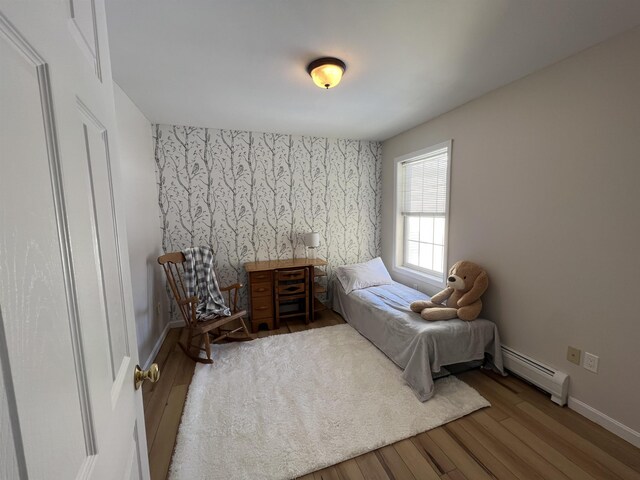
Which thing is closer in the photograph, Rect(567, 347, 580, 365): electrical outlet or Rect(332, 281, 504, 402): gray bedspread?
Rect(567, 347, 580, 365): electrical outlet

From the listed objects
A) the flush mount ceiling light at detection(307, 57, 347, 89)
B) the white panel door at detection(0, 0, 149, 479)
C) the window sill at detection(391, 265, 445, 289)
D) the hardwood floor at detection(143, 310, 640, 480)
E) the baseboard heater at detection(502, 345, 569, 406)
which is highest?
the flush mount ceiling light at detection(307, 57, 347, 89)

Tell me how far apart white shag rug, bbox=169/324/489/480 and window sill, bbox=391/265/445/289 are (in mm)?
1033

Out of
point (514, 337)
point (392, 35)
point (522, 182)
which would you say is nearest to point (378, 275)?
point (514, 337)

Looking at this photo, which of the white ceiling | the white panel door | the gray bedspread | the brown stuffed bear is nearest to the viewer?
the white panel door

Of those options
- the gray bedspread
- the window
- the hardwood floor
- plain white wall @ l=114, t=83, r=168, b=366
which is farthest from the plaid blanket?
the window

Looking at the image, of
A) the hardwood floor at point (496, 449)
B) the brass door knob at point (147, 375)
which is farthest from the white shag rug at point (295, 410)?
the brass door knob at point (147, 375)

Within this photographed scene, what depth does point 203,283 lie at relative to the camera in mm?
2787

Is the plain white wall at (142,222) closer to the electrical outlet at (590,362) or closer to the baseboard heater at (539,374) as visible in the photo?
the baseboard heater at (539,374)

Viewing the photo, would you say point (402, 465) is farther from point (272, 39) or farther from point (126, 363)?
point (272, 39)

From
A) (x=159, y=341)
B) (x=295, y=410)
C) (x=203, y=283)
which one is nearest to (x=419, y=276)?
(x=295, y=410)

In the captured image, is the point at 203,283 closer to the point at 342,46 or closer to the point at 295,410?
the point at 295,410

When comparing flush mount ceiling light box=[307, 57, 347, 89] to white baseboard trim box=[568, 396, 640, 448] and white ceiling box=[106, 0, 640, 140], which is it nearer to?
white ceiling box=[106, 0, 640, 140]

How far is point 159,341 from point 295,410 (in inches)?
67.3

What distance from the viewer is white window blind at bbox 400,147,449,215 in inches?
115
